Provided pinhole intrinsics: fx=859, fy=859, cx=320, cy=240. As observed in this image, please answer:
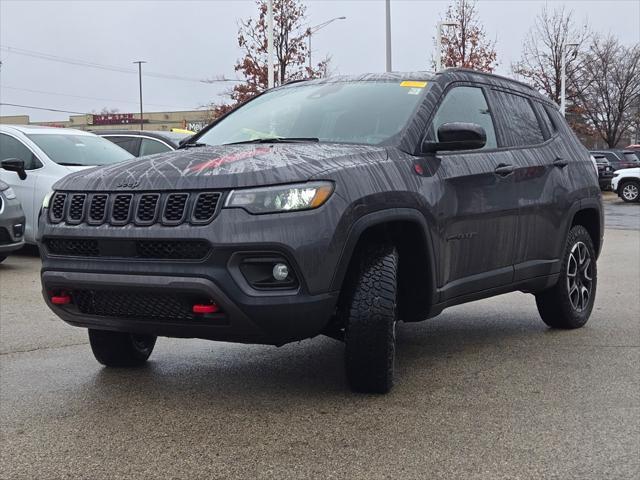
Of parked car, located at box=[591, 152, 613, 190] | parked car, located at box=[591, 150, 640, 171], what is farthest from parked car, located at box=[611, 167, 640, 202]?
parked car, located at box=[591, 150, 640, 171]

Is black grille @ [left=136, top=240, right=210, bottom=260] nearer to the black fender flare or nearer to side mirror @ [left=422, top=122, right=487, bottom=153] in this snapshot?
the black fender flare

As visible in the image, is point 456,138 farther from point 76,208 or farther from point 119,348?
point 119,348

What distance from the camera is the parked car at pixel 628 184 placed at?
29.1 metres

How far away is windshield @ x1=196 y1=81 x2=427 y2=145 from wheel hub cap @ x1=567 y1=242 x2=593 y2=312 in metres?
2.07

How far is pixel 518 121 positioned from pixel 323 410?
2808 millimetres

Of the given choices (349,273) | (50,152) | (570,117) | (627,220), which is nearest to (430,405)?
(349,273)

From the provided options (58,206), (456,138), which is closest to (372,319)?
(456,138)

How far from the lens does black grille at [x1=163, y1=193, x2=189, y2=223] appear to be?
3.94m

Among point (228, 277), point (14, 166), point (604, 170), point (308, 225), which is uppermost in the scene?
point (14, 166)

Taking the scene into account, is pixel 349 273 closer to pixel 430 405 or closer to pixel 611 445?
pixel 430 405

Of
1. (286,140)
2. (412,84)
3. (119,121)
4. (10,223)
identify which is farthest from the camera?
(119,121)

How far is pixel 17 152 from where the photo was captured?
1120 centimetres

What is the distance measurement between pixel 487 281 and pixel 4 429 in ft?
9.52

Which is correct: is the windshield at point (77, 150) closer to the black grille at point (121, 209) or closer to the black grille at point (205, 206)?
the black grille at point (121, 209)
